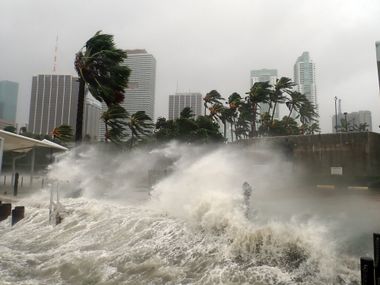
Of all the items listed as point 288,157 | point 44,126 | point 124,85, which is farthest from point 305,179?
point 44,126

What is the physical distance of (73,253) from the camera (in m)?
10.2

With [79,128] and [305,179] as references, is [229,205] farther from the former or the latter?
[305,179]

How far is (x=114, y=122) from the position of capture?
82.0 feet

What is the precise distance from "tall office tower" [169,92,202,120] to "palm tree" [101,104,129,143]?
72.5 meters

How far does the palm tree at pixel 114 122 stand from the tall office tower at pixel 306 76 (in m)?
81.4

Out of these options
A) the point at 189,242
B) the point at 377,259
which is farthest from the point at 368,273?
the point at 189,242

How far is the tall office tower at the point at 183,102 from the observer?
9893 centimetres

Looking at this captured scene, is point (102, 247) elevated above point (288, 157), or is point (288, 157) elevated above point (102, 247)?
point (288, 157)

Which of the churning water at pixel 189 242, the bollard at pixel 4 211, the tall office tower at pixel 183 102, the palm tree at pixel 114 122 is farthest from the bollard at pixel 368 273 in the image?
the tall office tower at pixel 183 102

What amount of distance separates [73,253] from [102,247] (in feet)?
2.63

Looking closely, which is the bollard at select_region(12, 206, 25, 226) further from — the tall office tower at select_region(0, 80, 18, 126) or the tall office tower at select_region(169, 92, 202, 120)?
the tall office tower at select_region(0, 80, 18, 126)

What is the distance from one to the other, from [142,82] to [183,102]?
3405 centimetres

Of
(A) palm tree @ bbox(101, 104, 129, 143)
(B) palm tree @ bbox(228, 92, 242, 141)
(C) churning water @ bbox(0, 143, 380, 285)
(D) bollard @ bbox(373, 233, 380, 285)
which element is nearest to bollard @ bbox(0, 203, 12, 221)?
(C) churning water @ bbox(0, 143, 380, 285)

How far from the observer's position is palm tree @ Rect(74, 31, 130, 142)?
22281 mm
